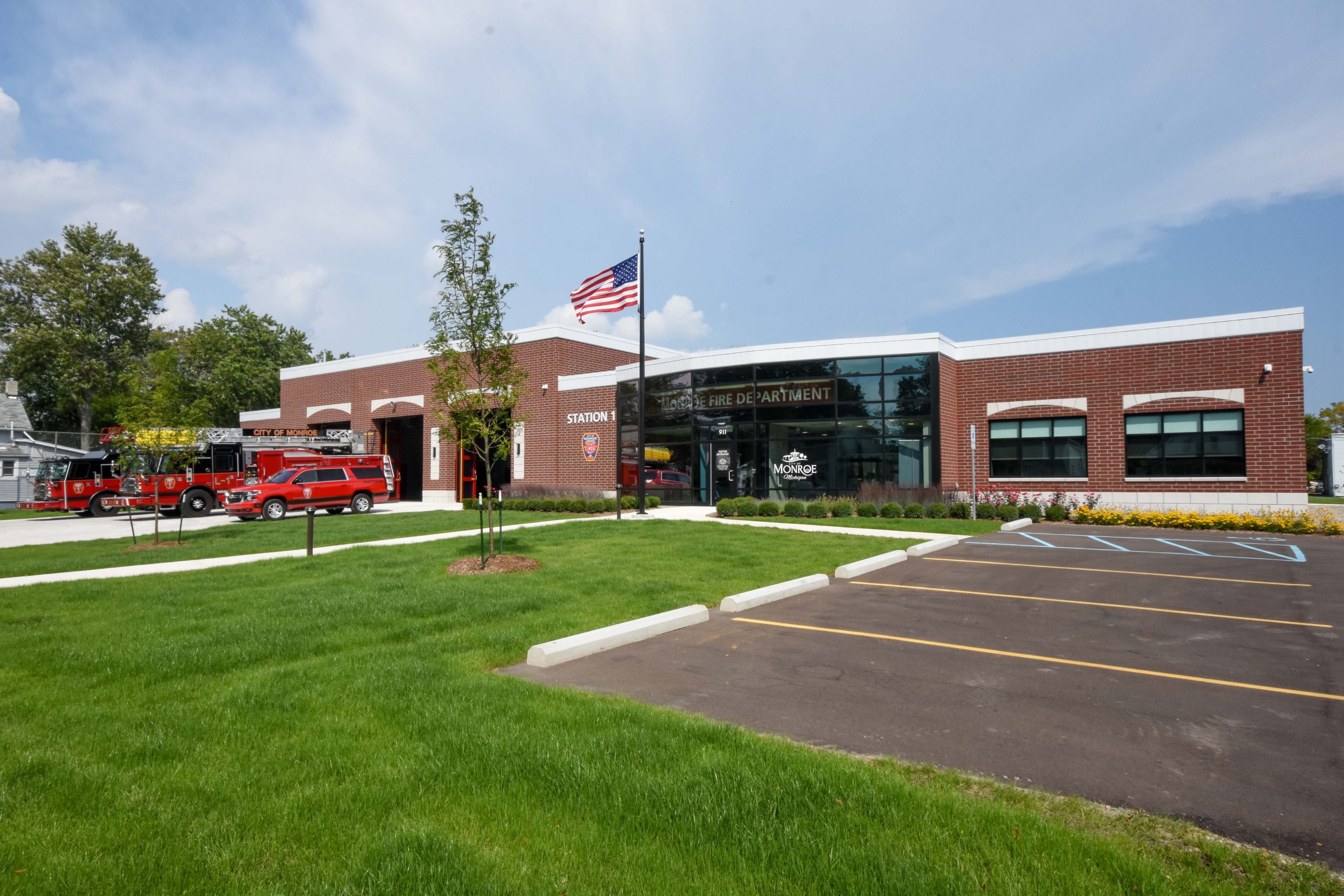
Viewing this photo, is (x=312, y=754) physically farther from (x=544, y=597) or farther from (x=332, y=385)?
(x=332, y=385)

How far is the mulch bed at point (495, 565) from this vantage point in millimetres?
11133

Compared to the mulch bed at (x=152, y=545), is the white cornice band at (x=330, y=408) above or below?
above

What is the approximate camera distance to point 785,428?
25641 millimetres

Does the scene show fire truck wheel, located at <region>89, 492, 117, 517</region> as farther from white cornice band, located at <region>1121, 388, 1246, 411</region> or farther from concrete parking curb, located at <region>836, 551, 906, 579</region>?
white cornice band, located at <region>1121, 388, 1246, 411</region>

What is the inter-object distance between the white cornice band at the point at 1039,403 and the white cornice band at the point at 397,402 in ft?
79.9

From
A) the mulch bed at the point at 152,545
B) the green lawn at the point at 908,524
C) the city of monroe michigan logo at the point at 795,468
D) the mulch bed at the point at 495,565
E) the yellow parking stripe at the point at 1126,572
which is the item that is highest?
the city of monroe michigan logo at the point at 795,468

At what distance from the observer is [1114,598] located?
9.51 meters

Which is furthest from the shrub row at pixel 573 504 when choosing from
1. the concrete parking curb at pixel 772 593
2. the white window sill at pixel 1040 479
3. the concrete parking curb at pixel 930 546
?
the concrete parking curb at pixel 772 593

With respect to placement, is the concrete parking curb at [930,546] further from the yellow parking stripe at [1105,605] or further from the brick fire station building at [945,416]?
the brick fire station building at [945,416]

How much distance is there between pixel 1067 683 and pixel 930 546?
346 inches

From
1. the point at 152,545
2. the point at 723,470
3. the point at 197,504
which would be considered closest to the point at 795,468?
the point at 723,470

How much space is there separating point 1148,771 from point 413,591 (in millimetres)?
7983

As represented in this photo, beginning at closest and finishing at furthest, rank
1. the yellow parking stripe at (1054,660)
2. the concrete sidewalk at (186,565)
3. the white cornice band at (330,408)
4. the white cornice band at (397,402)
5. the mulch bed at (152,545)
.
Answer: the yellow parking stripe at (1054,660), the concrete sidewalk at (186,565), the mulch bed at (152,545), the white cornice band at (397,402), the white cornice band at (330,408)

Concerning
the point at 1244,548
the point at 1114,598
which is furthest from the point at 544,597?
the point at 1244,548
